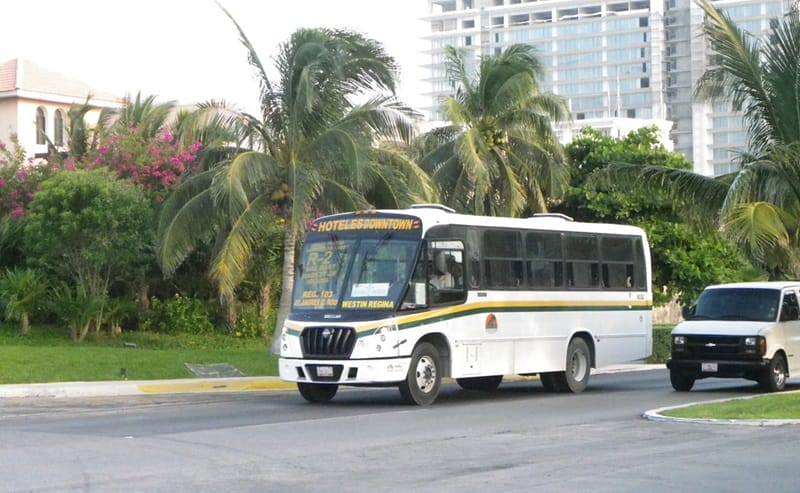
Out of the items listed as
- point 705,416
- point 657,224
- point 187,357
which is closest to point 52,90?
point 657,224

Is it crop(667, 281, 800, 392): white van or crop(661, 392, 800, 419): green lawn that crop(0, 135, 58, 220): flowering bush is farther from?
crop(661, 392, 800, 419): green lawn

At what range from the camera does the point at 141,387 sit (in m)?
24.3

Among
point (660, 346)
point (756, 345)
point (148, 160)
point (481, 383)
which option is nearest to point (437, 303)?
point (481, 383)

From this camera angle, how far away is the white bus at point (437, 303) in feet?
65.6

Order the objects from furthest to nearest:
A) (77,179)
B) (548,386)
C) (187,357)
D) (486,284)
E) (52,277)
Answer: (52,277)
(77,179)
(187,357)
(548,386)
(486,284)

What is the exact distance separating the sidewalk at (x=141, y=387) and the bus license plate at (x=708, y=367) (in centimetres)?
823

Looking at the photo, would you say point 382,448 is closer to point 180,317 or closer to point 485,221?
point 485,221

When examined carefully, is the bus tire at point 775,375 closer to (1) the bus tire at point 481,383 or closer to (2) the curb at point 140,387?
(1) the bus tire at point 481,383

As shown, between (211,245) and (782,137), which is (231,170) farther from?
(782,137)

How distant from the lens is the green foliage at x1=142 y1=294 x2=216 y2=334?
3566 cm

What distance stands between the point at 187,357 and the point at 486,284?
9.70 meters

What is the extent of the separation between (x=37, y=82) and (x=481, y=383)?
149ft

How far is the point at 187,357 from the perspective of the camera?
28953 mm

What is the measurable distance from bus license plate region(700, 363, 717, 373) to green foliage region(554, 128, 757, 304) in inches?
1041
